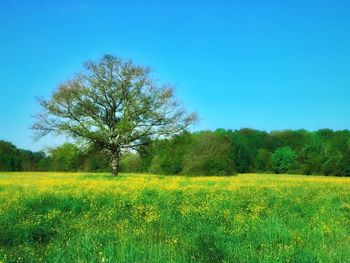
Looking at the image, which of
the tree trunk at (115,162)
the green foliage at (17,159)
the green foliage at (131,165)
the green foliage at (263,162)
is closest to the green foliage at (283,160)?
the green foliage at (263,162)

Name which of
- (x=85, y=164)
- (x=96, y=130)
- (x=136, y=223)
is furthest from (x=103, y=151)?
A: (x=85, y=164)

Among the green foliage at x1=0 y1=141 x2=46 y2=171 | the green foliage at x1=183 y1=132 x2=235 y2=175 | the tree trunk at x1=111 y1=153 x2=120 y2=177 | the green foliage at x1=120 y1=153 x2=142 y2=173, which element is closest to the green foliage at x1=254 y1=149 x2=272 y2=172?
the green foliage at x1=183 y1=132 x2=235 y2=175

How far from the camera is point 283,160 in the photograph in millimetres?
95812

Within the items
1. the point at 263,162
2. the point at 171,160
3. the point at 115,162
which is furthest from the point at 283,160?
the point at 115,162

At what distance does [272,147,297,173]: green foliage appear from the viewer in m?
93.1

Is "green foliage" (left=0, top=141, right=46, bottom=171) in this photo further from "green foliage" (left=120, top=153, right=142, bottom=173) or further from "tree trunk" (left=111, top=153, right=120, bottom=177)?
"tree trunk" (left=111, top=153, right=120, bottom=177)

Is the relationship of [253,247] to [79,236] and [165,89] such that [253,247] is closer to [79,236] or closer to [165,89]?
[79,236]

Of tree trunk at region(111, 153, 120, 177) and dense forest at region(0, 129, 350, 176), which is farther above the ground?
dense forest at region(0, 129, 350, 176)

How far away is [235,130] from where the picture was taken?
409 ft

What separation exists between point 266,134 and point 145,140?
77259 millimetres

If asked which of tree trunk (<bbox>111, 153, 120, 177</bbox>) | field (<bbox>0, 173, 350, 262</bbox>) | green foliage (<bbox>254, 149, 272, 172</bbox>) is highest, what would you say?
green foliage (<bbox>254, 149, 272, 172</bbox>)

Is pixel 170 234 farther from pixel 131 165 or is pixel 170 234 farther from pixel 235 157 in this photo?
pixel 235 157

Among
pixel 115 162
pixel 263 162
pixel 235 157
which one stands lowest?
pixel 115 162

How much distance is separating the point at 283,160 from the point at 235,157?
447 inches
